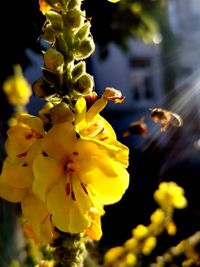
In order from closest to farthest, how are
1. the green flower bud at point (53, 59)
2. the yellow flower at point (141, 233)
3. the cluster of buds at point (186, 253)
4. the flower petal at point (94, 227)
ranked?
the green flower bud at point (53, 59), the flower petal at point (94, 227), the cluster of buds at point (186, 253), the yellow flower at point (141, 233)

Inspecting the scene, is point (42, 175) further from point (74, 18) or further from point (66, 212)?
point (74, 18)

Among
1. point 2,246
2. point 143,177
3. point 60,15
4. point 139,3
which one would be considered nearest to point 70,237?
point 60,15

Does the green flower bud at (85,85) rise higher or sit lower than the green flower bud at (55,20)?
lower

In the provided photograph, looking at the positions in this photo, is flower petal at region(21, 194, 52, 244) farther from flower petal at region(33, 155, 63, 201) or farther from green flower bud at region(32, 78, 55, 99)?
green flower bud at region(32, 78, 55, 99)

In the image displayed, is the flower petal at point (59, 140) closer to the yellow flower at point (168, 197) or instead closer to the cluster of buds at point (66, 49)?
the cluster of buds at point (66, 49)

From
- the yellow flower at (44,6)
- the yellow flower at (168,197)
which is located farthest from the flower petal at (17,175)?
the yellow flower at (168,197)

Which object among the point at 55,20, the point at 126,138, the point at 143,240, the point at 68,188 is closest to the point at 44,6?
the point at 55,20

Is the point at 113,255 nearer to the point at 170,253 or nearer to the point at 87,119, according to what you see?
the point at 170,253
